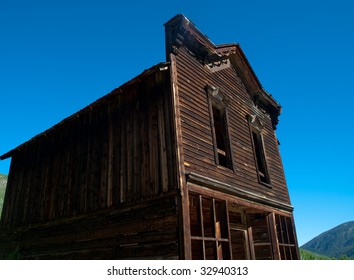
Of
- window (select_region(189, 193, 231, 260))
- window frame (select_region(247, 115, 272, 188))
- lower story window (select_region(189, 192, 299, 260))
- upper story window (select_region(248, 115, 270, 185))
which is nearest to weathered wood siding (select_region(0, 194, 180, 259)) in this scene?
window (select_region(189, 193, 231, 260))

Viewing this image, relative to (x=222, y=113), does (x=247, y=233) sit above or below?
below

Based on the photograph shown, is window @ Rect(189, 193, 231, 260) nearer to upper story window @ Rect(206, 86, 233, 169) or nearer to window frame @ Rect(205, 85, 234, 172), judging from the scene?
window frame @ Rect(205, 85, 234, 172)

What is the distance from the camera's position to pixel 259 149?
45.1ft

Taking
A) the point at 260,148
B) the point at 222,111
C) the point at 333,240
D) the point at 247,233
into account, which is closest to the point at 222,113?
the point at 222,111

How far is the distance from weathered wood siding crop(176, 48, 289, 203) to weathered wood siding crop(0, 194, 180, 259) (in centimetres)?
159

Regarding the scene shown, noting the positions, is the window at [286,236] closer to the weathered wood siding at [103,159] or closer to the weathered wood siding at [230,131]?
the weathered wood siding at [230,131]

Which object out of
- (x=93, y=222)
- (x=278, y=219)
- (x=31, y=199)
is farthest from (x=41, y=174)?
(x=278, y=219)

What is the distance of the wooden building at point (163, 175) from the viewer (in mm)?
8109

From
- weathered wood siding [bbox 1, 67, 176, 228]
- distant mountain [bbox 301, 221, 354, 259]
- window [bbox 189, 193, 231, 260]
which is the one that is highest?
distant mountain [bbox 301, 221, 354, 259]

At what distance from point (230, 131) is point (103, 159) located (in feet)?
15.7

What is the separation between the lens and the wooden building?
8109mm

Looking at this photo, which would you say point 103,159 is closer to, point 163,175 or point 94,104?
point 94,104
